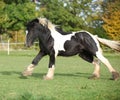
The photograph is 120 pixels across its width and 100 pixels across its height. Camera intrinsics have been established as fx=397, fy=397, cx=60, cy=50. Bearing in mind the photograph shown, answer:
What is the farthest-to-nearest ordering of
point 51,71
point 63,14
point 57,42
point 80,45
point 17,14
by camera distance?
point 63,14, point 17,14, point 80,45, point 57,42, point 51,71

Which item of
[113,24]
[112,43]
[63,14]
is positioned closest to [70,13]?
[63,14]

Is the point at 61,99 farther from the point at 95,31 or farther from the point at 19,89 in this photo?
the point at 95,31

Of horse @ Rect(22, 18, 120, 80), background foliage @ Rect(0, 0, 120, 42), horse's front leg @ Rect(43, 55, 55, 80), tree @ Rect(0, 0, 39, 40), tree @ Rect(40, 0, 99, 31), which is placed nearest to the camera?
horse's front leg @ Rect(43, 55, 55, 80)

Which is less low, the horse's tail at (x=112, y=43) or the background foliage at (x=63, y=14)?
the horse's tail at (x=112, y=43)

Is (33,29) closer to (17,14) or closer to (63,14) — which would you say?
(17,14)

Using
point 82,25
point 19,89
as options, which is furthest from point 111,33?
point 19,89

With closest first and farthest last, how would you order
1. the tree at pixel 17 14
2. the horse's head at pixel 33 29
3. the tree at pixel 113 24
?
the horse's head at pixel 33 29
the tree at pixel 113 24
the tree at pixel 17 14

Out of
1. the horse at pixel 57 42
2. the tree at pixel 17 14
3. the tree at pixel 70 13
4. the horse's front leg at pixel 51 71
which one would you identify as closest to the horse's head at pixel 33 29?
the horse at pixel 57 42

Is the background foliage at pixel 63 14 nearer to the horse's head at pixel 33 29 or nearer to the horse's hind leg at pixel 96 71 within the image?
the horse's hind leg at pixel 96 71

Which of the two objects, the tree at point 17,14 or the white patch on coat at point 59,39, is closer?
the white patch on coat at point 59,39

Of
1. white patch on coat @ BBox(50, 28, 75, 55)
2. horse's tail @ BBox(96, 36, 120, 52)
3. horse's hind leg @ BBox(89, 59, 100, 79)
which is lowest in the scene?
horse's hind leg @ BBox(89, 59, 100, 79)

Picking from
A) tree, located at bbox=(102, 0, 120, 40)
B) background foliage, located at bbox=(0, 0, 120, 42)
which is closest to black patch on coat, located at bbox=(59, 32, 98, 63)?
tree, located at bbox=(102, 0, 120, 40)

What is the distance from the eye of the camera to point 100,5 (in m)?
61.6

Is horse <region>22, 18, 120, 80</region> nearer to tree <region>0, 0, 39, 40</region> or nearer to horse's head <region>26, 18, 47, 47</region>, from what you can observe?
horse's head <region>26, 18, 47, 47</region>
